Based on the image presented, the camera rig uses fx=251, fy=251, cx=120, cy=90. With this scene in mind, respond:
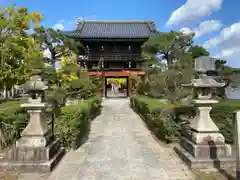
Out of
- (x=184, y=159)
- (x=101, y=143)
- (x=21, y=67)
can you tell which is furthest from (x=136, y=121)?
(x=184, y=159)

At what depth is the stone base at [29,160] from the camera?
4.95m

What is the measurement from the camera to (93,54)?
28.3 metres

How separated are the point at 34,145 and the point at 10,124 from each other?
1.67 metres

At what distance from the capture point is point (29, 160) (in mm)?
5082

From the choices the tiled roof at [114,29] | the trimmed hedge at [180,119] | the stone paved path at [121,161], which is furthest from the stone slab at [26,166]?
the tiled roof at [114,29]

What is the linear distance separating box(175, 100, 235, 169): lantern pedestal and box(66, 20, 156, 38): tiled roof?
23324 mm

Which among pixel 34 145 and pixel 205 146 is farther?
pixel 205 146

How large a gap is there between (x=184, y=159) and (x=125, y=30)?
26792mm

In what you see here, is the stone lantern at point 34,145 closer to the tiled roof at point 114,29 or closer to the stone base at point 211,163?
the stone base at point 211,163

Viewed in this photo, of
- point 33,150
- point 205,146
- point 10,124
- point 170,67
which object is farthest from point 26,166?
point 170,67

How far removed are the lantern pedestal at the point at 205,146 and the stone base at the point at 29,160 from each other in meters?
2.93

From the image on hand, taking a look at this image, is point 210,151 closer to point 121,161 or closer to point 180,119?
point 121,161

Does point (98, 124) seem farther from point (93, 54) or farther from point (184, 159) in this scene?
point (93, 54)

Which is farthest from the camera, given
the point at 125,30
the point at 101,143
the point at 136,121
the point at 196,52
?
the point at 125,30
